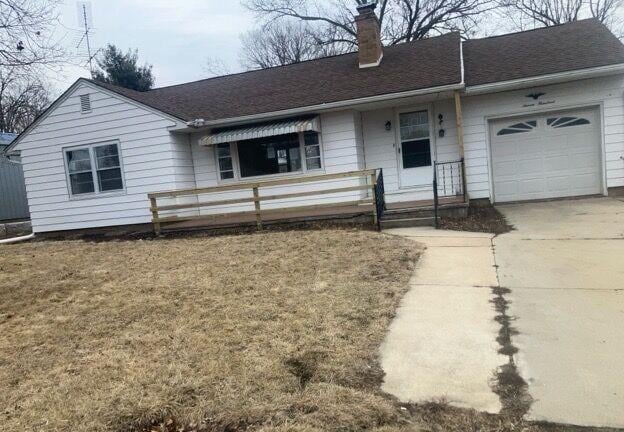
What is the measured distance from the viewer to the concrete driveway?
116 inches

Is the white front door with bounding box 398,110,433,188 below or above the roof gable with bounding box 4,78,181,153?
below

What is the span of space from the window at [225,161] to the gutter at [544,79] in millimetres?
6109

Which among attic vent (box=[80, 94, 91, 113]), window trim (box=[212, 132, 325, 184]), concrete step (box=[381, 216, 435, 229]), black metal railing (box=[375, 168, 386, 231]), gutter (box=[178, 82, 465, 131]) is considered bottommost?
concrete step (box=[381, 216, 435, 229])

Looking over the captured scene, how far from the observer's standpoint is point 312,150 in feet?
39.8

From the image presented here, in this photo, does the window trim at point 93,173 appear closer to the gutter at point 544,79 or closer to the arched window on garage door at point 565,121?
the gutter at point 544,79

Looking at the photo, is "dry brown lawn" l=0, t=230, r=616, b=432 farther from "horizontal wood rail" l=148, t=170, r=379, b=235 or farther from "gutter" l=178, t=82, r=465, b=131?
"gutter" l=178, t=82, r=465, b=131

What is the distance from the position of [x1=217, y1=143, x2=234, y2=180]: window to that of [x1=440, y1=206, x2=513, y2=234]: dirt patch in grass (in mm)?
5800

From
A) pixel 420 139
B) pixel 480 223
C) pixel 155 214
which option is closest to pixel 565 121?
pixel 420 139

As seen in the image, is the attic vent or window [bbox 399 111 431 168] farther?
the attic vent

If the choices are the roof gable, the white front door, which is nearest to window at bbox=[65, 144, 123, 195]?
the roof gable

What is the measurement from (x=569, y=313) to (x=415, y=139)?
8.27 meters

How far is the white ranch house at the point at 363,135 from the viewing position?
11.2 meters

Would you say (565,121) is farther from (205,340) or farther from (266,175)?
(205,340)

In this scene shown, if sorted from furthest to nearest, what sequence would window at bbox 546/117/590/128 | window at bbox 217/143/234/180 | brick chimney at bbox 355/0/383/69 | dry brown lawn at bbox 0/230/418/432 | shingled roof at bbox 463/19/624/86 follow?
1. brick chimney at bbox 355/0/383/69
2. window at bbox 217/143/234/180
3. window at bbox 546/117/590/128
4. shingled roof at bbox 463/19/624/86
5. dry brown lawn at bbox 0/230/418/432
